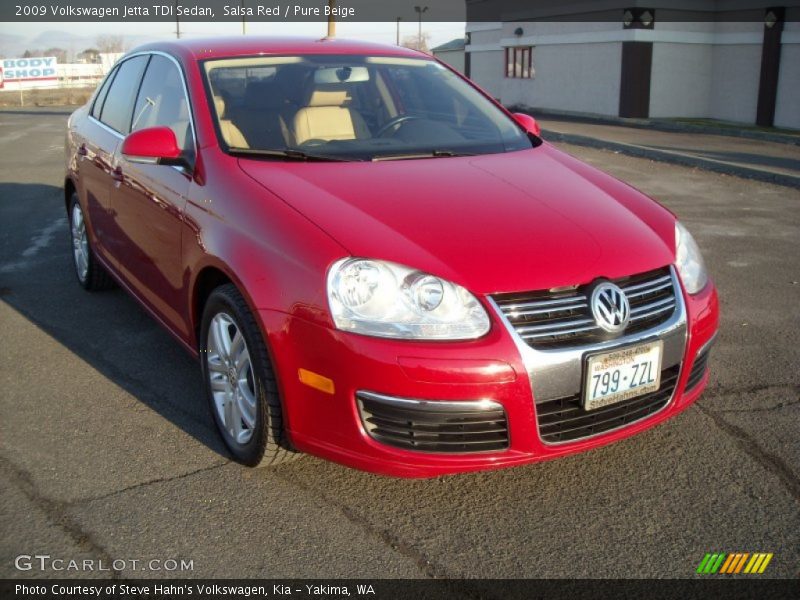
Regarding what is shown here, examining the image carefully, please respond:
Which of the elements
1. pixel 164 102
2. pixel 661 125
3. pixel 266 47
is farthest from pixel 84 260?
pixel 661 125

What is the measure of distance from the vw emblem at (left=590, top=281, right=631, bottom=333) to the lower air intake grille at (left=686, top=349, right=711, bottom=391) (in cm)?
50

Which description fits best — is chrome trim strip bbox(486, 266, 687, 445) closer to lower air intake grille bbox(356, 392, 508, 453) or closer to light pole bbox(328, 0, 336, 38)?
lower air intake grille bbox(356, 392, 508, 453)

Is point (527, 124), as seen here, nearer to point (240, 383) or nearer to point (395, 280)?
point (395, 280)

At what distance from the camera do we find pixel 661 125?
21.0m

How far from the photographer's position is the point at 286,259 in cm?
293

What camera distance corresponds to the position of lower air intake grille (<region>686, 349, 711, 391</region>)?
3.25 meters

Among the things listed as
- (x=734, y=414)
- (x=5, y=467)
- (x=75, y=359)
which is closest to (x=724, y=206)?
(x=734, y=414)

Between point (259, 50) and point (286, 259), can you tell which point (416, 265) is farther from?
point (259, 50)

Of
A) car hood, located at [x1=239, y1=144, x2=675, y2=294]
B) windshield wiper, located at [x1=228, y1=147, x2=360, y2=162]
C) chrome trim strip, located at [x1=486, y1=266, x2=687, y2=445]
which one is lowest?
chrome trim strip, located at [x1=486, y1=266, x2=687, y2=445]

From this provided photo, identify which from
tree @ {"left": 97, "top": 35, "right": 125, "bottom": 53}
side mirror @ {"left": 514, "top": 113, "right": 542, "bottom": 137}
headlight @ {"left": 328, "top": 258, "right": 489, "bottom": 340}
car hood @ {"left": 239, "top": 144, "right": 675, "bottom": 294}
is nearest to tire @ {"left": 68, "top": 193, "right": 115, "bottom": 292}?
car hood @ {"left": 239, "top": 144, "right": 675, "bottom": 294}

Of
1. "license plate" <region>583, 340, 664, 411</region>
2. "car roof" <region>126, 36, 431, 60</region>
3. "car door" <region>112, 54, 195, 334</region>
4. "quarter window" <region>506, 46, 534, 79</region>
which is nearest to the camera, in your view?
"license plate" <region>583, 340, 664, 411</region>

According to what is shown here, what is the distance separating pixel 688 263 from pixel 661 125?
62.3 feet

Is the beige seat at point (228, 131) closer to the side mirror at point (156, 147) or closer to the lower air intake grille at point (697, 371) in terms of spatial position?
the side mirror at point (156, 147)

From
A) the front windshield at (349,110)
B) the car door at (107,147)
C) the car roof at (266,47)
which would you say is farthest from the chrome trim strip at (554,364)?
the car door at (107,147)
